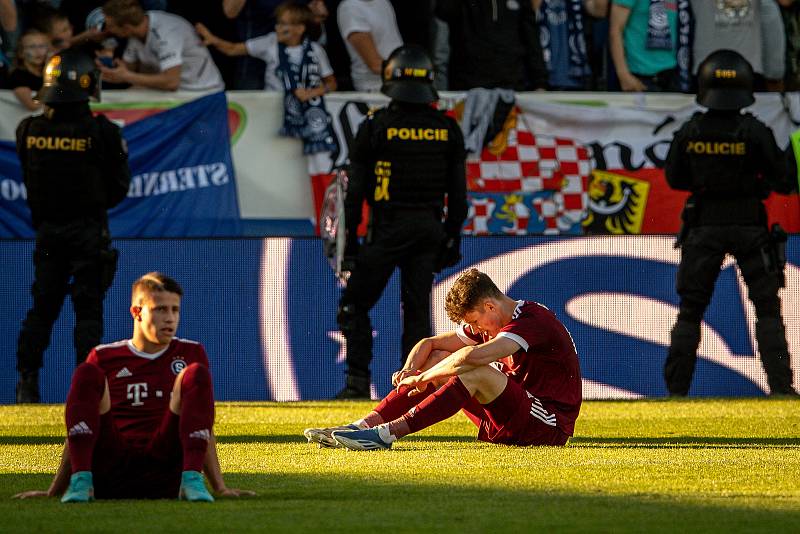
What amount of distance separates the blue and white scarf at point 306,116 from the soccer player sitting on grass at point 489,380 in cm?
664

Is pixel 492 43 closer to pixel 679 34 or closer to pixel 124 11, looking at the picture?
pixel 679 34

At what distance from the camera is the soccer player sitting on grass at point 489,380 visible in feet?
26.8

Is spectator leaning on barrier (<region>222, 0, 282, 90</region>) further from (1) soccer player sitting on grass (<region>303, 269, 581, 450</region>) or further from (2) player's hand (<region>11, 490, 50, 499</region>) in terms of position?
(2) player's hand (<region>11, 490, 50, 499</region>)

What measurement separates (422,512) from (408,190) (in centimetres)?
623

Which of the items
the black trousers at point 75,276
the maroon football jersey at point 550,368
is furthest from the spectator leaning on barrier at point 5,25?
the maroon football jersey at point 550,368

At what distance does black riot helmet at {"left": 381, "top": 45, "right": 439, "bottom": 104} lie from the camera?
12.1 meters

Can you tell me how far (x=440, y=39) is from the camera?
52.1 feet

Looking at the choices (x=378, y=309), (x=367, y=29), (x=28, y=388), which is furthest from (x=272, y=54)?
(x=28, y=388)

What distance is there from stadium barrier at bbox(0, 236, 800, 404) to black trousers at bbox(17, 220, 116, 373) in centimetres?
111

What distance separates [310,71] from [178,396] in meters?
9.69

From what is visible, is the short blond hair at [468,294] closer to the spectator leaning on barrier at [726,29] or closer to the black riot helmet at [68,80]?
the black riot helmet at [68,80]

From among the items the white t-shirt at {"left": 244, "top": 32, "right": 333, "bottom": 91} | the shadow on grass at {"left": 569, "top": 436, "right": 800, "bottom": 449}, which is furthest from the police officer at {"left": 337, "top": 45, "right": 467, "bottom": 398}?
the white t-shirt at {"left": 244, "top": 32, "right": 333, "bottom": 91}

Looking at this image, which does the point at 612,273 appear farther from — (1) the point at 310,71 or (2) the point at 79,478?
(2) the point at 79,478

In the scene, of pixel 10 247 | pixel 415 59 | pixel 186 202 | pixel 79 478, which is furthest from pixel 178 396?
pixel 186 202
